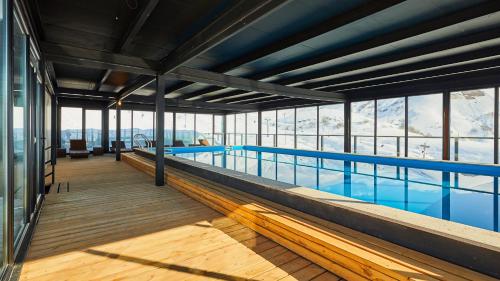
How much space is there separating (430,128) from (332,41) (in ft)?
67.6

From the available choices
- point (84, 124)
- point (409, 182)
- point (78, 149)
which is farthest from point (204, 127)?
point (409, 182)

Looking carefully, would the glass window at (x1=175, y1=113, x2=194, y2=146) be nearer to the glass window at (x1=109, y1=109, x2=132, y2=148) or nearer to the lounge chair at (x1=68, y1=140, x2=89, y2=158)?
the glass window at (x1=109, y1=109, x2=132, y2=148)

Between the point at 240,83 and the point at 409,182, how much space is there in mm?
4364

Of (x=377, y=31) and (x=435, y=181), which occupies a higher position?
(x=377, y=31)

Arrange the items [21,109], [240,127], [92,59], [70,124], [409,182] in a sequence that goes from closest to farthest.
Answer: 1. [21,109]
2. [92,59]
3. [409,182]
4. [70,124]
5. [240,127]

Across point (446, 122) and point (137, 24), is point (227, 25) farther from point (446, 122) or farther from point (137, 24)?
point (446, 122)

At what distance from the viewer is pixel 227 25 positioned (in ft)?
7.87

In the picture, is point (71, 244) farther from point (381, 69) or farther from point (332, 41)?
point (381, 69)

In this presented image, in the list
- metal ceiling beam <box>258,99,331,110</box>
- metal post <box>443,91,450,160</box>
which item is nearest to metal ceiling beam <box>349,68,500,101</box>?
metal post <box>443,91,450,160</box>

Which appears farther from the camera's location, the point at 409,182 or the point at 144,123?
the point at 144,123

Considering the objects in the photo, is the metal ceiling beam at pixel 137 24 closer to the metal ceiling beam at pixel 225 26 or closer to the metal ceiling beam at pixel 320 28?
the metal ceiling beam at pixel 225 26

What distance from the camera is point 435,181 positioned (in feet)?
17.4

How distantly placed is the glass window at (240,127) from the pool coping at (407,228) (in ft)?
37.1

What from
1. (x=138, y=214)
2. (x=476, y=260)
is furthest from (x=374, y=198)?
(x=138, y=214)
